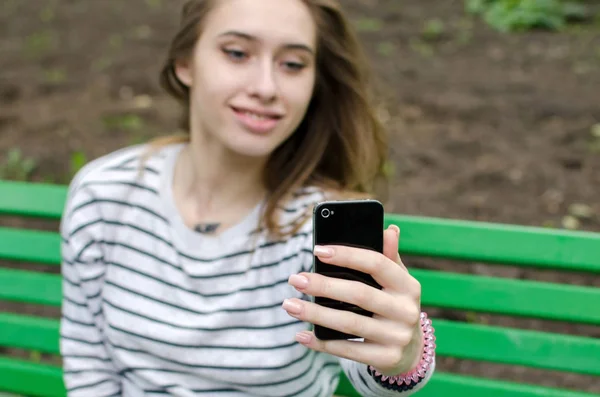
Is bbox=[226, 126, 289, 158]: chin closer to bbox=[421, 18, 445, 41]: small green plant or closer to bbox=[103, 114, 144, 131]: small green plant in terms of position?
bbox=[103, 114, 144, 131]: small green plant

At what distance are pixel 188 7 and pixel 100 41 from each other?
5031 millimetres

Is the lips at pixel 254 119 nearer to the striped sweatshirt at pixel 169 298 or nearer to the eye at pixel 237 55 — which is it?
the eye at pixel 237 55

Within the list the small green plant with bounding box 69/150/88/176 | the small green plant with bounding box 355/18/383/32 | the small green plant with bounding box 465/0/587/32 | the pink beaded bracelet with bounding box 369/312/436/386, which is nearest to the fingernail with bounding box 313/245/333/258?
the pink beaded bracelet with bounding box 369/312/436/386

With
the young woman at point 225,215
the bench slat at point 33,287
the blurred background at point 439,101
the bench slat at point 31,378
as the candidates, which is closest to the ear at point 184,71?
the young woman at point 225,215

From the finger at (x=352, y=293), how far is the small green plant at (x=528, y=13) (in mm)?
5890

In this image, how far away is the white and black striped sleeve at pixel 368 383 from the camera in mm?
1345

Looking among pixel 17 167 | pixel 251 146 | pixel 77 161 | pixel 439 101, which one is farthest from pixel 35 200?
pixel 439 101

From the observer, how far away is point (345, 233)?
1238 millimetres

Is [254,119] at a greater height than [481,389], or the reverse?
[254,119]

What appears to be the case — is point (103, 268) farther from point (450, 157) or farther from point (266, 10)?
point (450, 157)

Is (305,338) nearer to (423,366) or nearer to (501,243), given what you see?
(423,366)

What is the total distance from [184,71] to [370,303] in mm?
1010

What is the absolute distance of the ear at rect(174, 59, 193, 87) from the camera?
6.14 feet

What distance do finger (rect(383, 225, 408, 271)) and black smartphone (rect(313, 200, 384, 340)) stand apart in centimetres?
3
